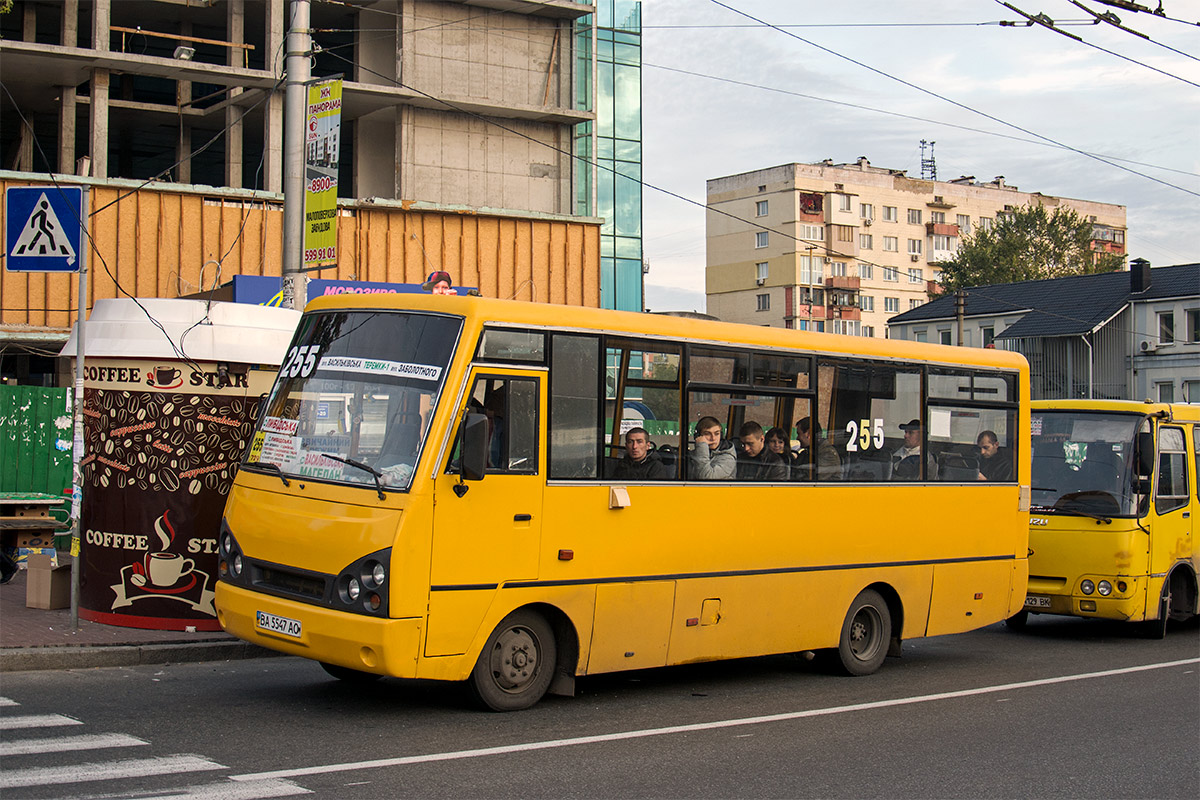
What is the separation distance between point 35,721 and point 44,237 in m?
4.61

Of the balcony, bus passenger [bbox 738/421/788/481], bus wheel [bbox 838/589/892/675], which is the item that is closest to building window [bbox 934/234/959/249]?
the balcony

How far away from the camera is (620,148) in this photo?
4222 centimetres

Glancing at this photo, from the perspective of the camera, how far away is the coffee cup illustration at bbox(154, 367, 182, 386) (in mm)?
11312

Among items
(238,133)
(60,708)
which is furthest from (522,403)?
(238,133)

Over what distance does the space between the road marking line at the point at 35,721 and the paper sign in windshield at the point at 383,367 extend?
2742 millimetres

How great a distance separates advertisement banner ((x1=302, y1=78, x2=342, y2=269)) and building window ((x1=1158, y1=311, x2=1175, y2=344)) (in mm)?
56097

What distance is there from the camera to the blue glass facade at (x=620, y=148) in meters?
41.7

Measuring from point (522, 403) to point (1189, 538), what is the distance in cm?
944

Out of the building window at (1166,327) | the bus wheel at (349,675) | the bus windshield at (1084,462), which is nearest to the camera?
the bus wheel at (349,675)

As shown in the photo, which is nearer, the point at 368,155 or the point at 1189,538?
the point at 1189,538

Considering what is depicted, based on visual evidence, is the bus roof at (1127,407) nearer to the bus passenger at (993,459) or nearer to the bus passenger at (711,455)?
the bus passenger at (993,459)

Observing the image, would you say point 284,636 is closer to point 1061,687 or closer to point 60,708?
point 60,708

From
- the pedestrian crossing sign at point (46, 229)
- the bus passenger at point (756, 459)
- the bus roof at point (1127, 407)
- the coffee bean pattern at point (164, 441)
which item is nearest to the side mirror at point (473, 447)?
the bus passenger at point (756, 459)

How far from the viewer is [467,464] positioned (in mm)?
8062
